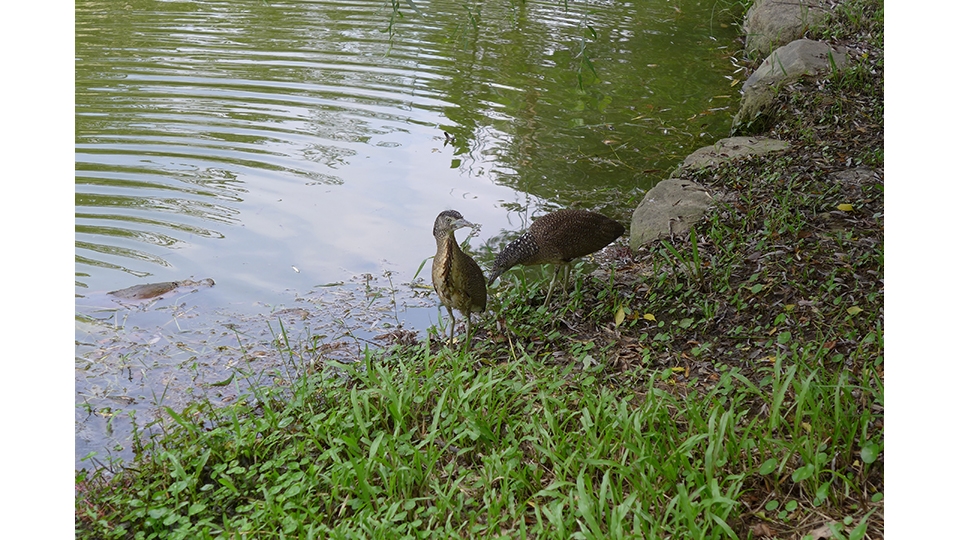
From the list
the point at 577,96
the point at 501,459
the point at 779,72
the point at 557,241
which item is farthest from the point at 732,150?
the point at 501,459

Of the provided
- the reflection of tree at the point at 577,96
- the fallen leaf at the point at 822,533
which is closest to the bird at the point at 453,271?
the reflection of tree at the point at 577,96

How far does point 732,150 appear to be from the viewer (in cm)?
729

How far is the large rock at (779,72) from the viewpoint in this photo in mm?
7973

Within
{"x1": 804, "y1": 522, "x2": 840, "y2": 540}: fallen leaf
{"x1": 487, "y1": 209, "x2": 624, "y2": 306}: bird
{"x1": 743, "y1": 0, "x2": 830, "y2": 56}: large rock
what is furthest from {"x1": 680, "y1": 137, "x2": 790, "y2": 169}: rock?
{"x1": 804, "y1": 522, "x2": 840, "y2": 540}: fallen leaf

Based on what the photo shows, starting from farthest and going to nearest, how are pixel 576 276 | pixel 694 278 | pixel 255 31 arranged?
1. pixel 255 31
2. pixel 576 276
3. pixel 694 278

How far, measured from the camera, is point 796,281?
4.89m

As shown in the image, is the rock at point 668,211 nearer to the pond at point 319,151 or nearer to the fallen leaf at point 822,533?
the pond at point 319,151

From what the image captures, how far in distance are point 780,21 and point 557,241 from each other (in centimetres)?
640

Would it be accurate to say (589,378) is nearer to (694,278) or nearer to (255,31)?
(694,278)

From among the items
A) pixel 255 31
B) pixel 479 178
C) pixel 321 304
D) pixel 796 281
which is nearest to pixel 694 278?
pixel 796 281

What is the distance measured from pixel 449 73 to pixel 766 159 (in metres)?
5.05

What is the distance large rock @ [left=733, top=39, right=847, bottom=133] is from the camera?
797cm

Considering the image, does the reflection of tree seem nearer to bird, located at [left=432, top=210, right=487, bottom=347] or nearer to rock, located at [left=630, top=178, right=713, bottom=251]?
rock, located at [left=630, top=178, right=713, bottom=251]

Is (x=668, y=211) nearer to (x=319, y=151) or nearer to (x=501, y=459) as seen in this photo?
(x=501, y=459)
